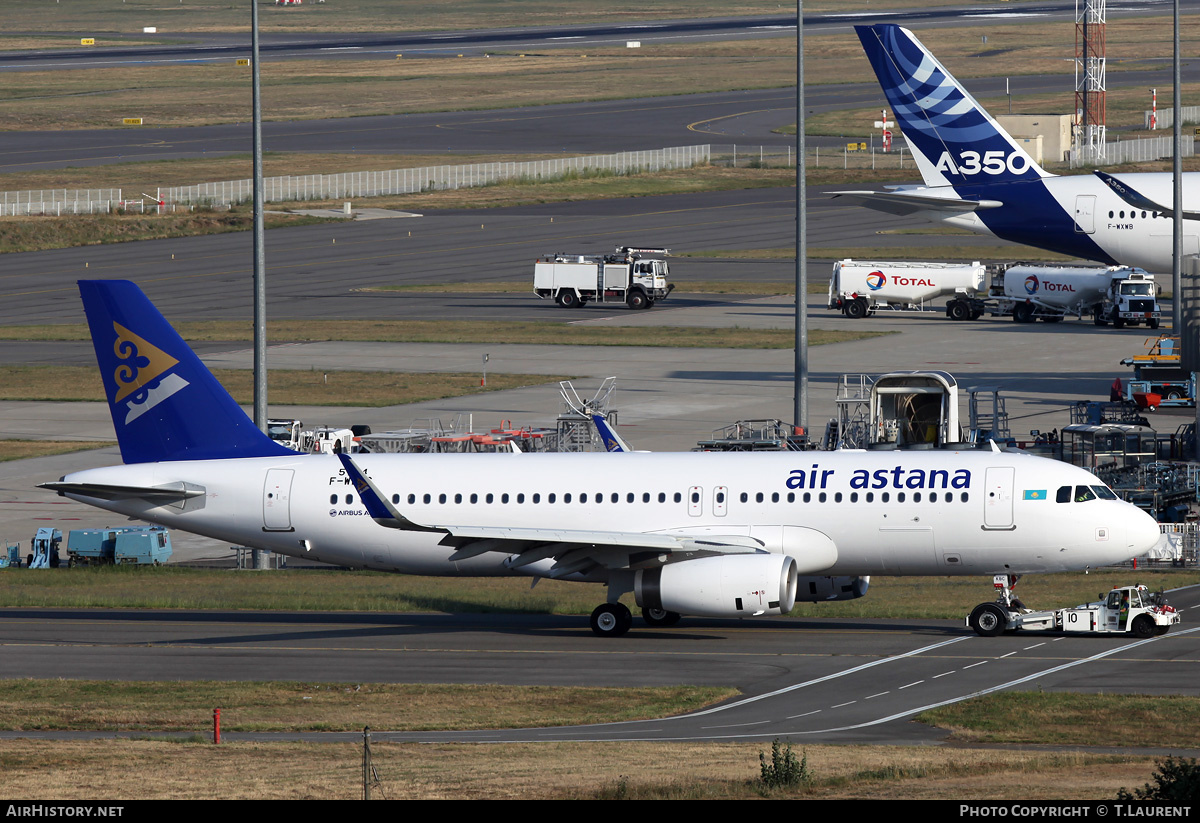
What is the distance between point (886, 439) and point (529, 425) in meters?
16.5

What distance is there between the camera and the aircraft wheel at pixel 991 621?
41.1 m

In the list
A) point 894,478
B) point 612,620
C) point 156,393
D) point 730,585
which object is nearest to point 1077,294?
point 894,478

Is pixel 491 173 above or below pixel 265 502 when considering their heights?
above

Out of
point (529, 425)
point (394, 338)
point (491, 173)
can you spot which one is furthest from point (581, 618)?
point (491, 173)

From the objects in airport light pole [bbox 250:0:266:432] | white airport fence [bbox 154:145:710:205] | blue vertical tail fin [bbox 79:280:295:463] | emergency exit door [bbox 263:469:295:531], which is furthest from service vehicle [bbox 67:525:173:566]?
white airport fence [bbox 154:145:710:205]

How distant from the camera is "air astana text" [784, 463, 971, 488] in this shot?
135 ft

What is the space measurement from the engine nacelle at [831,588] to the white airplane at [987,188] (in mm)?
51808

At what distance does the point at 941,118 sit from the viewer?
95.7 meters

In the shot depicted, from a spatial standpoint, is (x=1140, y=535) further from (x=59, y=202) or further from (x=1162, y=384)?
(x=59, y=202)

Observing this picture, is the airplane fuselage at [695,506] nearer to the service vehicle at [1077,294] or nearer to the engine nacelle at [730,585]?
the engine nacelle at [730,585]

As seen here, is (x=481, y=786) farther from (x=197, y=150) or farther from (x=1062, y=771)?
(x=197, y=150)

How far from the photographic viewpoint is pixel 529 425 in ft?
238

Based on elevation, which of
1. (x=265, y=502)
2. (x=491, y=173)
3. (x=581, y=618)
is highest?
(x=491, y=173)

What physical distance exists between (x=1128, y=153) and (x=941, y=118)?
77149mm
